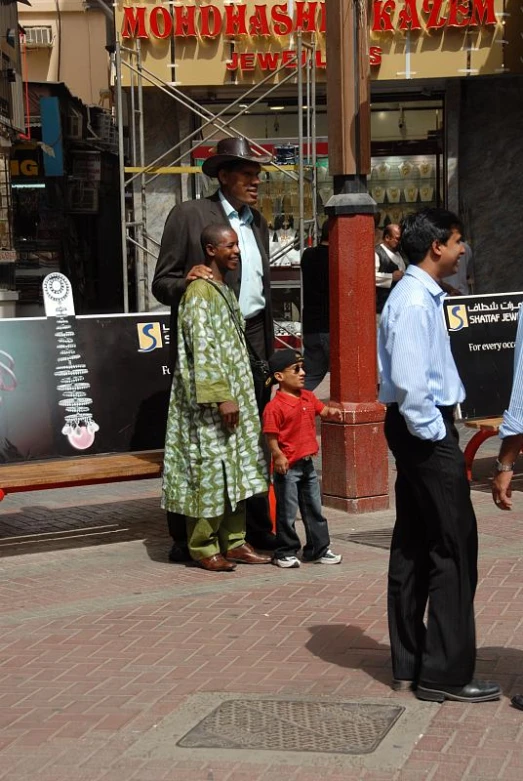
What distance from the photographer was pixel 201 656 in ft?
18.4

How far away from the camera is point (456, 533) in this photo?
191 inches

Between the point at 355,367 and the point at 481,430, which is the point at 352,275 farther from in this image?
the point at 481,430

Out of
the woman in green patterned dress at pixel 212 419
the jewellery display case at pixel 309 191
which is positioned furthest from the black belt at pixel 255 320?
the jewellery display case at pixel 309 191

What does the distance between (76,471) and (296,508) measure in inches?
51.0

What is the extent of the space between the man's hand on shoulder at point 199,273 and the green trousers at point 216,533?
1.16 metres

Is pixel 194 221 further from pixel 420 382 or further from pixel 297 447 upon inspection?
pixel 420 382

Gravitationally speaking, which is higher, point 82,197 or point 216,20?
point 216,20

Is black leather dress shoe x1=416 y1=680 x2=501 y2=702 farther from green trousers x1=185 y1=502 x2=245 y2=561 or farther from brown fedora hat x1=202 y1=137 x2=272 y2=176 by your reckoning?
brown fedora hat x1=202 y1=137 x2=272 y2=176

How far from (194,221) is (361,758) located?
3.56 m

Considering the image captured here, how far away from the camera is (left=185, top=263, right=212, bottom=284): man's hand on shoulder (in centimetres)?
690

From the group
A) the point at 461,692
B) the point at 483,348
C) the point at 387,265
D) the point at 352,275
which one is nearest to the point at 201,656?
the point at 461,692

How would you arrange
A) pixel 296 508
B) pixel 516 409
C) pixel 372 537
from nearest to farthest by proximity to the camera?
pixel 516 409 < pixel 296 508 < pixel 372 537

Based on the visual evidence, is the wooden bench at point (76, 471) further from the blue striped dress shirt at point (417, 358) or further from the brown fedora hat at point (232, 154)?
the blue striped dress shirt at point (417, 358)

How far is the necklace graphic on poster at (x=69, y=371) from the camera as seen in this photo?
25.8 ft
